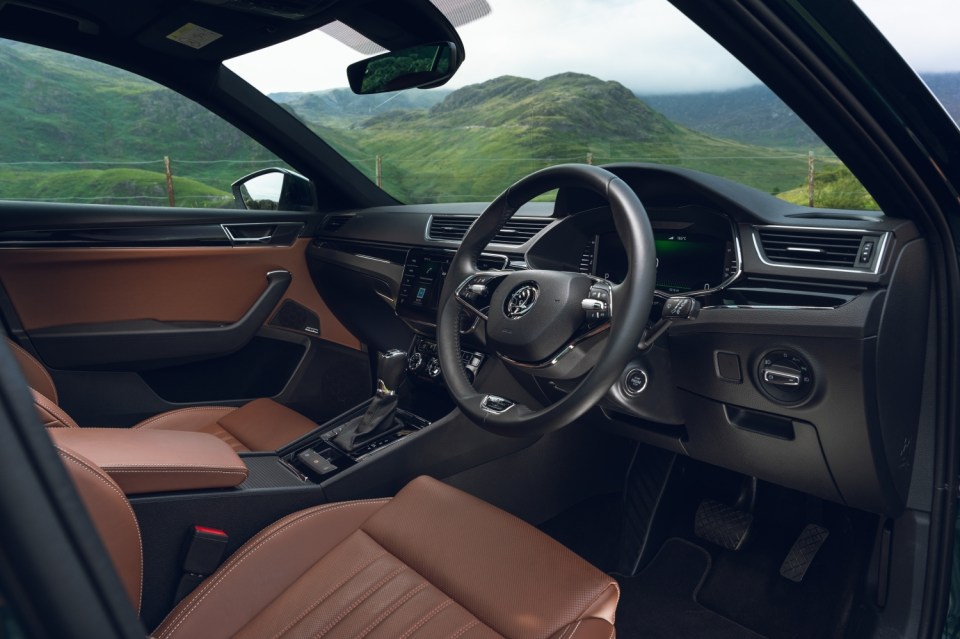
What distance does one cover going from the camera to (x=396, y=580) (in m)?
1.38

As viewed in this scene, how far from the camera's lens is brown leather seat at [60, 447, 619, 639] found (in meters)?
1.26

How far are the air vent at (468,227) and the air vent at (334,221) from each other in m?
0.59

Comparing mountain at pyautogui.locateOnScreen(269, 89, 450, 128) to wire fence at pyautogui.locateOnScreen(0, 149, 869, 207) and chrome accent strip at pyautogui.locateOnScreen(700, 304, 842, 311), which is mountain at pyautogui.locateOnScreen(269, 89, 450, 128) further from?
chrome accent strip at pyautogui.locateOnScreen(700, 304, 842, 311)

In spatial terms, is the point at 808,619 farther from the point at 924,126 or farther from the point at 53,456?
the point at 53,456

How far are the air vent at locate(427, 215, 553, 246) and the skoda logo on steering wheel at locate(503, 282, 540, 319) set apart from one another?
0.53 m

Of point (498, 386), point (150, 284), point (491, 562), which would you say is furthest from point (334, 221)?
point (491, 562)

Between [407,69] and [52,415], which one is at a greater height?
[407,69]

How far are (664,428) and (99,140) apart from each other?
6284 mm

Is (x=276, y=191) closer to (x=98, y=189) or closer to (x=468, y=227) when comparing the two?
(x=98, y=189)

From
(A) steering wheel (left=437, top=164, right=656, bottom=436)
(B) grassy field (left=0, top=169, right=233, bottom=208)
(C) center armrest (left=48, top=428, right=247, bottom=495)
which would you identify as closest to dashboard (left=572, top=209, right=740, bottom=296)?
(A) steering wheel (left=437, top=164, right=656, bottom=436)

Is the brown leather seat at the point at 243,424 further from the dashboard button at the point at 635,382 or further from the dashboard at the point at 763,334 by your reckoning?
the dashboard button at the point at 635,382

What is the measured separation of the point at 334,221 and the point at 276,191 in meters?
0.34

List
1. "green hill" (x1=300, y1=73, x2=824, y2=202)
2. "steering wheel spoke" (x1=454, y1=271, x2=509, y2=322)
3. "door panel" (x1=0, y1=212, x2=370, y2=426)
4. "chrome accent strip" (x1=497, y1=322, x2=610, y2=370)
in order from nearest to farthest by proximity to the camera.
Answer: "chrome accent strip" (x1=497, y1=322, x2=610, y2=370), "steering wheel spoke" (x1=454, y1=271, x2=509, y2=322), "green hill" (x1=300, y1=73, x2=824, y2=202), "door panel" (x1=0, y1=212, x2=370, y2=426)

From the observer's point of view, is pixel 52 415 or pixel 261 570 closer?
pixel 261 570
